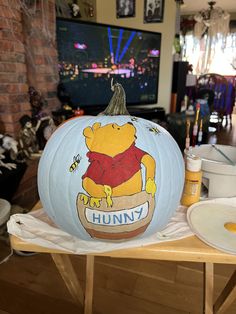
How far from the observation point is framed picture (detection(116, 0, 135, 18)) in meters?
3.06

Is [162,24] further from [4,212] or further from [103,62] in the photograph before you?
[4,212]

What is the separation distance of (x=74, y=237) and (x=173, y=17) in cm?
319

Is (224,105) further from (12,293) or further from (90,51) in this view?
(12,293)

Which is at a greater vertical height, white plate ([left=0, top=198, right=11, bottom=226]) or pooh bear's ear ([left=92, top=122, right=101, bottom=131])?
pooh bear's ear ([left=92, top=122, right=101, bottom=131])

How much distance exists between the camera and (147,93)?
292 cm

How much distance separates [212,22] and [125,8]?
3.08m

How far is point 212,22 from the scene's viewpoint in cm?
529

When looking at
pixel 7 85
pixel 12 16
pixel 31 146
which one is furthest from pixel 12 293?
pixel 12 16

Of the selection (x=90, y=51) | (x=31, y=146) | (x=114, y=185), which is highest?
(x=90, y=51)

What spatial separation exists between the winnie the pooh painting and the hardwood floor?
0.74m

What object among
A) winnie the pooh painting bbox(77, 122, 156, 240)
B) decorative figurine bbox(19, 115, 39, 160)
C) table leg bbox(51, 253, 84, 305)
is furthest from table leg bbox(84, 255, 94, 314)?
decorative figurine bbox(19, 115, 39, 160)

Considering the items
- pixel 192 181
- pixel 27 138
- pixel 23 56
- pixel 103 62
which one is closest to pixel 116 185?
pixel 192 181

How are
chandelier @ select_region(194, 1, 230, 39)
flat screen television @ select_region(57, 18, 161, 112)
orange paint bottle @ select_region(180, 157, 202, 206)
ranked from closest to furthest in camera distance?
orange paint bottle @ select_region(180, 157, 202, 206) < flat screen television @ select_region(57, 18, 161, 112) < chandelier @ select_region(194, 1, 230, 39)

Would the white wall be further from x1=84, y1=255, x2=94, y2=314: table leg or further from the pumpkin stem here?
the pumpkin stem
